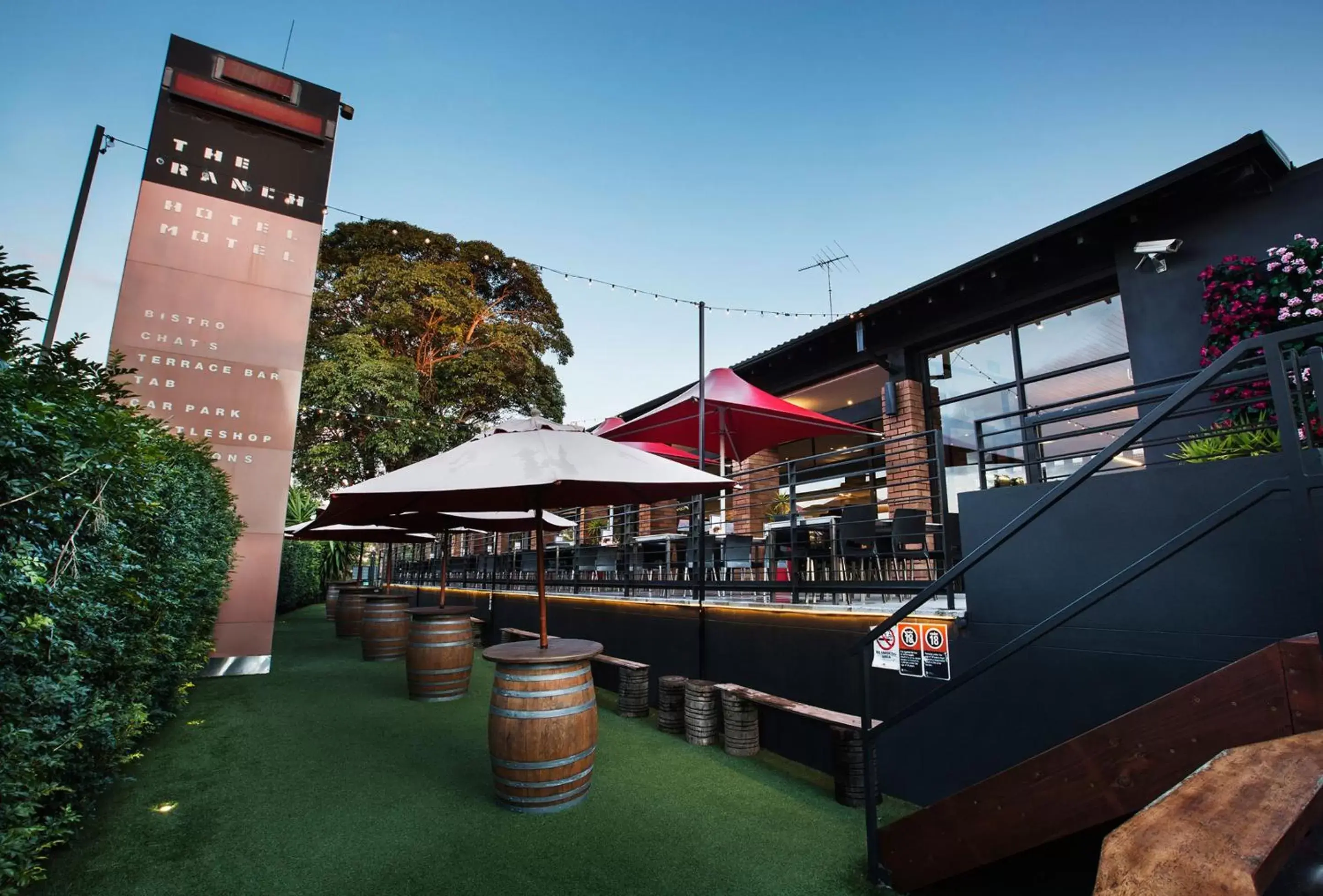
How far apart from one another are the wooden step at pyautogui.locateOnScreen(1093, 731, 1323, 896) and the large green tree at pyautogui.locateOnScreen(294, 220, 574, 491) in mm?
11727

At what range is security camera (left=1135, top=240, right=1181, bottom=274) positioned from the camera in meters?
5.81

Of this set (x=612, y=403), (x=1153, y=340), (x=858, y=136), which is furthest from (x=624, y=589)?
(x=612, y=403)

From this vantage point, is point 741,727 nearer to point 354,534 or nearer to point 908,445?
point 908,445

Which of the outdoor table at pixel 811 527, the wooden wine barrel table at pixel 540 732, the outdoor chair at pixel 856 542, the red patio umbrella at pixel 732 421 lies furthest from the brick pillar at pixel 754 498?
the wooden wine barrel table at pixel 540 732

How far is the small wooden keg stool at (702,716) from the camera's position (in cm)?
459

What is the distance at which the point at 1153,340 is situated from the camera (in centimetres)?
589

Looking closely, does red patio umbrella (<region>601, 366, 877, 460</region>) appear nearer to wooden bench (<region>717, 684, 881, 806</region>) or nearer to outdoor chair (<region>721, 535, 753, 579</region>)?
outdoor chair (<region>721, 535, 753, 579</region>)

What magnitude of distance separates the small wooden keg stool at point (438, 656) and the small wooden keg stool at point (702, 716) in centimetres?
263

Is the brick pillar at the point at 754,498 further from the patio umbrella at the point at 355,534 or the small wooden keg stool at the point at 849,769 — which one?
the small wooden keg stool at the point at 849,769

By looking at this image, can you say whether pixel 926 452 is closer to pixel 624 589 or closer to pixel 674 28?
pixel 624 589

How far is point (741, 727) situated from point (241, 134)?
954 cm

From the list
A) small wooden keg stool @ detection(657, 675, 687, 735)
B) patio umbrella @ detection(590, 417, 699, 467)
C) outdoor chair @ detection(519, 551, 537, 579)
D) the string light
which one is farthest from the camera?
outdoor chair @ detection(519, 551, 537, 579)

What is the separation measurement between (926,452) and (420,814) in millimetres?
6649

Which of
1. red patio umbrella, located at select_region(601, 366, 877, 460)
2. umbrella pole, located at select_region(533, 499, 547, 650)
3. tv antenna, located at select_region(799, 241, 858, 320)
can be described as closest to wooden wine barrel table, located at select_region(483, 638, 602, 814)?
umbrella pole, located at select_region(533, 499, 547, 650)
